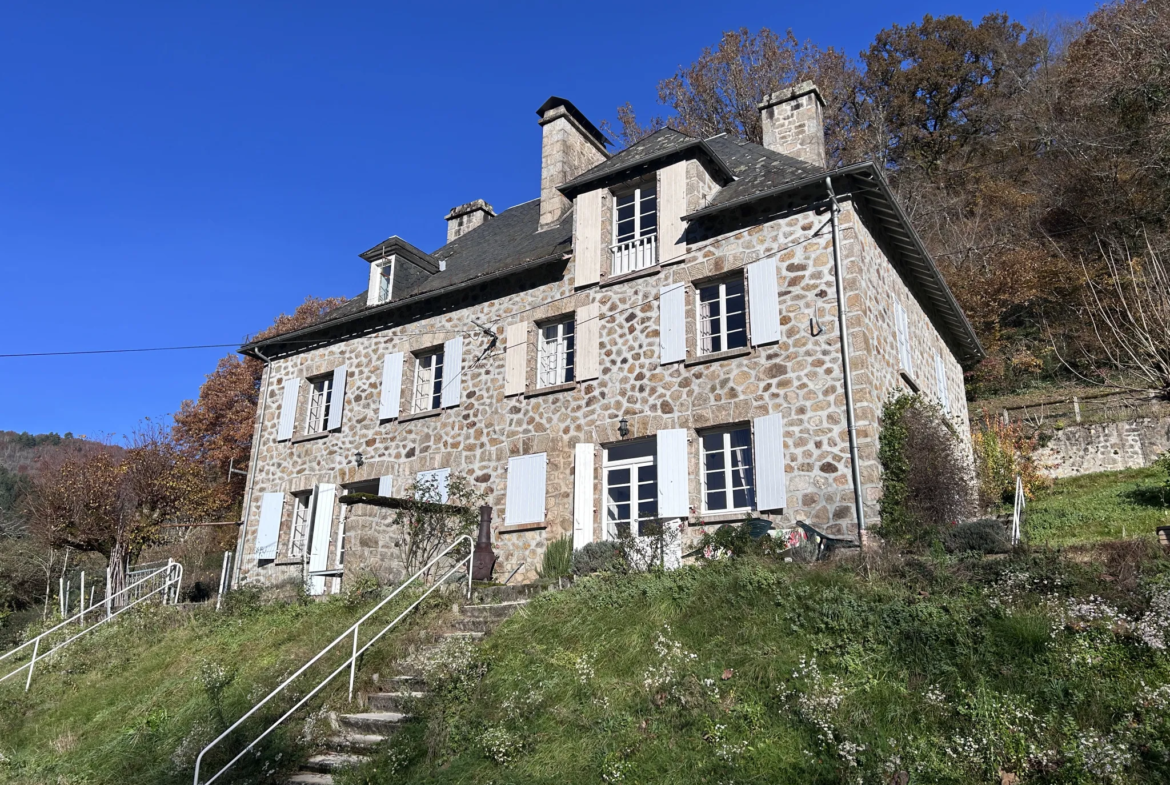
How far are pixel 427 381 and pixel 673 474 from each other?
559 centimetres

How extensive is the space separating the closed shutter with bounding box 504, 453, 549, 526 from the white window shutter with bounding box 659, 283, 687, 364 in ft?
7.65

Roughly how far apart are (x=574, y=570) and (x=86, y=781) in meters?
5.26

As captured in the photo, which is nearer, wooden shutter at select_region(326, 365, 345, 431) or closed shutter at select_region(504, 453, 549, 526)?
closed shutter at select_region(504, 453, 549, 526)

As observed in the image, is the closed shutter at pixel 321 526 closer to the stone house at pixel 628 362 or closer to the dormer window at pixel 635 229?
the stone house at pixel 628 362

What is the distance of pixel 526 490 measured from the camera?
470 inches

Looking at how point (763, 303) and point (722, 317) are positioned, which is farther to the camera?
point (722, 317)

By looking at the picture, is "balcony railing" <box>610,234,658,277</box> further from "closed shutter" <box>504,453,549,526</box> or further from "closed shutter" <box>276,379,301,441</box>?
"closed shutter" <box>276,379,301,441</box>

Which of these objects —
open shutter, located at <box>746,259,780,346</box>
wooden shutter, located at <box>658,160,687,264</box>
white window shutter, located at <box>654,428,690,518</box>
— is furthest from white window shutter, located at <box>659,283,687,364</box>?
white window shutter, located at <box>654,428,690,518</box>

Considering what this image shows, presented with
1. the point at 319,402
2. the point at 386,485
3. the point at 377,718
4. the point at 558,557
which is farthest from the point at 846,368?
the point at 319,402

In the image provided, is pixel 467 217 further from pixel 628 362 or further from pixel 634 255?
pixel 628 362

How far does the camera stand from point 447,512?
→ 38.3 feet

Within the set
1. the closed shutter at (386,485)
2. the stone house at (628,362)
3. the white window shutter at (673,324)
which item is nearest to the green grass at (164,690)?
the stone house at (628,362)

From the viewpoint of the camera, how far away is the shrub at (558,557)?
10953 millimetres

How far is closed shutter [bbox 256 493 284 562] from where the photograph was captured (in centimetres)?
1455
